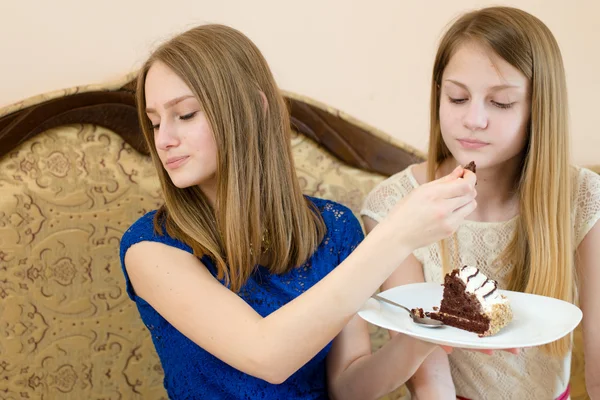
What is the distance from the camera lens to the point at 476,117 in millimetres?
1372

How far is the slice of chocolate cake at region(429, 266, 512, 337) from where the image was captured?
46.7 inches

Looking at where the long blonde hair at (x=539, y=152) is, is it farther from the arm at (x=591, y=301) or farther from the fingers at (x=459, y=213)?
the fingers at (x=459, y=213)

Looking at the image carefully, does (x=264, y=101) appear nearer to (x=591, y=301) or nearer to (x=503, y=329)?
(x=503, y=329)

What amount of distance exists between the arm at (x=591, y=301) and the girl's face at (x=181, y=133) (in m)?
0.84

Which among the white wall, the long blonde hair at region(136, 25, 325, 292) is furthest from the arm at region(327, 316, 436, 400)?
the white wall

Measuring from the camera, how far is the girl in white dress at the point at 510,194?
140cm

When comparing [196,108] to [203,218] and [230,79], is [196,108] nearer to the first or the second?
[230,79]

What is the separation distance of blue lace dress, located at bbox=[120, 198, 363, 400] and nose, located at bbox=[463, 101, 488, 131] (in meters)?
0.38

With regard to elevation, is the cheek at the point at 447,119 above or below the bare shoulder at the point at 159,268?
above

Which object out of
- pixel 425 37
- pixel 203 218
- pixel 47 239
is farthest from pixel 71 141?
pixel 425 37

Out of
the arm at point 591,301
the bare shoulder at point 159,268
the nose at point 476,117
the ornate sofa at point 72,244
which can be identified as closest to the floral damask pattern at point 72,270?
the ornate sofa at point 72,244

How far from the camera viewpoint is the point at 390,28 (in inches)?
83.3

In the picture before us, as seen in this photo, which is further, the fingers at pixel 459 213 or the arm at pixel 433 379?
the arm at pixel 433 379

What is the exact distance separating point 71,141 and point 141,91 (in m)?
0.30
